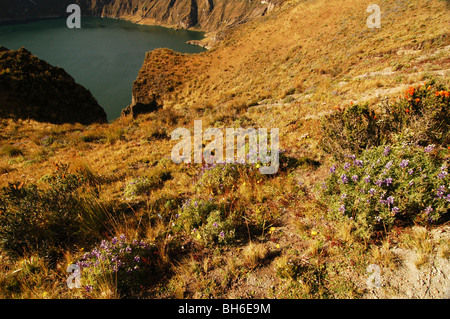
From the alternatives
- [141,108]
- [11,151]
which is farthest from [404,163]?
[141,108]

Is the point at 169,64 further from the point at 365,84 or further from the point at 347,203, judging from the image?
the point at 347,203

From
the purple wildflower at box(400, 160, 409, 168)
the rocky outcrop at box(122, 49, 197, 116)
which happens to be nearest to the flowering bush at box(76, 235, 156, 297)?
the purple wildflower at box(400, 160, 409, 168)

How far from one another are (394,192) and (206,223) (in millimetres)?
2938

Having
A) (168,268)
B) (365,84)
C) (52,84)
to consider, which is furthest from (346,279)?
(52,84)

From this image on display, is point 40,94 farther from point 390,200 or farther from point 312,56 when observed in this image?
point 390,200

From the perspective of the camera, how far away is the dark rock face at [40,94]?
19.9 m

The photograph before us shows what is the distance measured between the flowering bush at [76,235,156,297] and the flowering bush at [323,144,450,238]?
2961mm

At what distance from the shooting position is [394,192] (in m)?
2.89

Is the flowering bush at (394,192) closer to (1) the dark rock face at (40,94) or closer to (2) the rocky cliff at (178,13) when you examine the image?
(1) the dark rock face at (40,94)

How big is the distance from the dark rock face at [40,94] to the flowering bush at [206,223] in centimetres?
2179

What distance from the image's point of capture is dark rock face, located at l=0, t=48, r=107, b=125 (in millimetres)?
19875

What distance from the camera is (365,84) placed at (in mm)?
8516

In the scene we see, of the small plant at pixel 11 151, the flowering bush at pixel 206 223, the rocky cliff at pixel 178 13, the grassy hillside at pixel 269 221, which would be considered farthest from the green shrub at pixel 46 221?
the rocky cliff at pixel 178 13

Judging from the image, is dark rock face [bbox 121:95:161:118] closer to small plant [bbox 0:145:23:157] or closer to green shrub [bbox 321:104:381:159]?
small plant [bbox 0:145:23:157]
